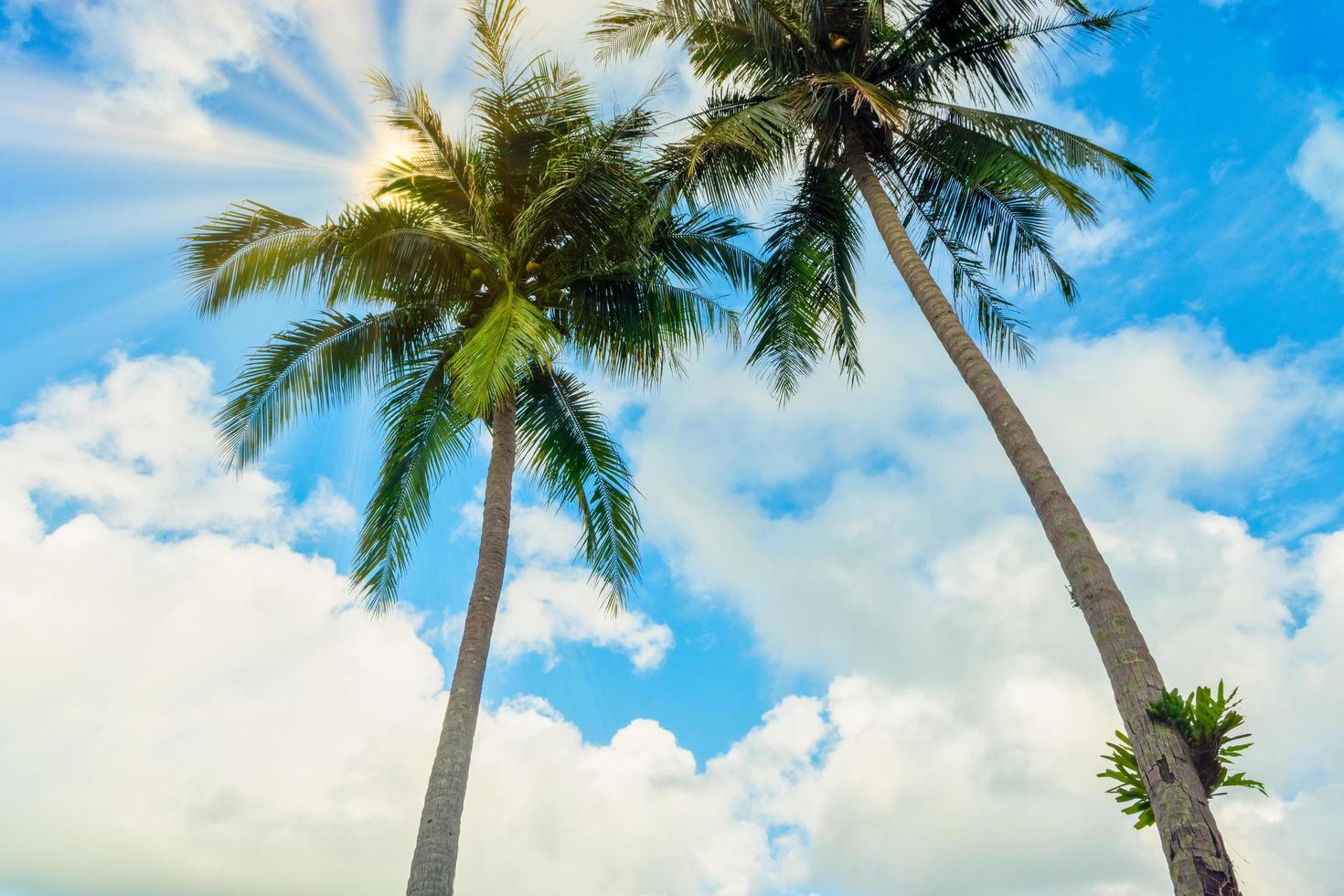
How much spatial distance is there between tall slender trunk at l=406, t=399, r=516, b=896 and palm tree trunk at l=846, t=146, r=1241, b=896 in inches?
202

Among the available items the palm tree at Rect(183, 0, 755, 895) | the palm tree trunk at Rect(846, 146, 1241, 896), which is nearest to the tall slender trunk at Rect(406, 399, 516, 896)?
the palm tree at Rect(183, 0, 755, 895)

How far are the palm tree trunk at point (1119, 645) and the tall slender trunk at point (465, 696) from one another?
5119 millimetres

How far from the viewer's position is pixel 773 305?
1273 cm

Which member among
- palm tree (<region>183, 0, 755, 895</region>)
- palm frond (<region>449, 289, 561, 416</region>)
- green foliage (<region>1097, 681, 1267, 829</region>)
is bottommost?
green foliage (<region>1097, 681, 1267, 829</region>)

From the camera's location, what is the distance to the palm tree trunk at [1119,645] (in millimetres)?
4926

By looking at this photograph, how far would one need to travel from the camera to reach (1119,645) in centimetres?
577

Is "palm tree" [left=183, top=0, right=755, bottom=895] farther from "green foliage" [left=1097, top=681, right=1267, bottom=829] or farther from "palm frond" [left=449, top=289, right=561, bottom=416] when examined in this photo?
"green foliage" [left=1097, top=681, right=1267, bottom=829]

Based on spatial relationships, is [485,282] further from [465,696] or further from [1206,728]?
[1206,728]

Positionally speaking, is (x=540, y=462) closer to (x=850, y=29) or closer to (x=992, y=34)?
(x=850, y=29)

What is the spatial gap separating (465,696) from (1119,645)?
18.9 feet

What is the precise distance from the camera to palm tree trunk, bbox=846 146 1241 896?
4926mm

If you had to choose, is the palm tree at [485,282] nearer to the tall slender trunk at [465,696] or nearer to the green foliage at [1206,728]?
the tall slender trunk at [465,696]

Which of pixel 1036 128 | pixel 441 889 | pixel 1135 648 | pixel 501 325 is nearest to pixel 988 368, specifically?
pixel 1135 648

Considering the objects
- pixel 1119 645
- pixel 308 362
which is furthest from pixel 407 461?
pixel 1119 645
